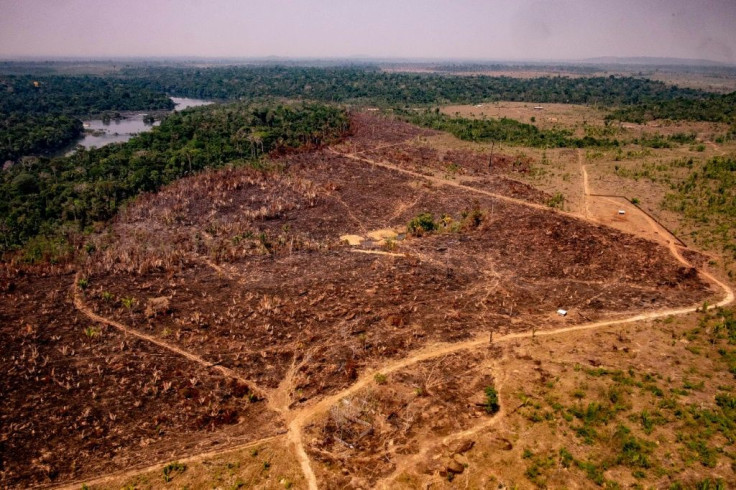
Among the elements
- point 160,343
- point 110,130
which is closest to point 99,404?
point 160,343

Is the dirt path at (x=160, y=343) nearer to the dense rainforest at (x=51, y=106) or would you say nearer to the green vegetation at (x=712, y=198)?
the green vegetation at (x=712, y=198)

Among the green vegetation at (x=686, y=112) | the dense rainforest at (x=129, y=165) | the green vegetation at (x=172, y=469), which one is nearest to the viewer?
the green vegetation at (x=172, y=469)

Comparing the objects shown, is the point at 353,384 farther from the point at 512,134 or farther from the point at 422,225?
the point at 512,134

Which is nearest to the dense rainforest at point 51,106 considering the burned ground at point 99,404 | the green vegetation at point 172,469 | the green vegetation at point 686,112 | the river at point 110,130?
the river at point 110,130

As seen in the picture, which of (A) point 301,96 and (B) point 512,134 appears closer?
(B) point 512,134

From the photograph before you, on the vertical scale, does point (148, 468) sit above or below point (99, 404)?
below

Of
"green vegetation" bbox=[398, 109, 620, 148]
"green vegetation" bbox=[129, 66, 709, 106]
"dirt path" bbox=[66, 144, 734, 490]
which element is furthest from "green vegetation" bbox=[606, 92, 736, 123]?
"dirt path" bbox=[66, 144, 734, 490]
